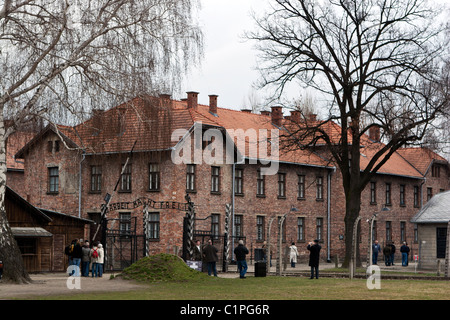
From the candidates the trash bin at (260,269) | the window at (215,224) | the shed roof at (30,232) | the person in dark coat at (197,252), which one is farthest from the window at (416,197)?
the shed roof at (30,232)

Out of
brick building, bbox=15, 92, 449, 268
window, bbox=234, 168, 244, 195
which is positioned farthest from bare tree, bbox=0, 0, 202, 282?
window, bbox=234, 168, 244, 195

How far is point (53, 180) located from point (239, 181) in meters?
12.0

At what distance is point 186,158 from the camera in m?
45.0

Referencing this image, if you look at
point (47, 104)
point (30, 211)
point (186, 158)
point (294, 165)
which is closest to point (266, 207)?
point (294, 165)

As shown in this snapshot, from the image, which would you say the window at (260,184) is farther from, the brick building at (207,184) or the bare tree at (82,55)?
the bare tree at (82,55)

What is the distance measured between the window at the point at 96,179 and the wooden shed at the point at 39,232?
31.5ft

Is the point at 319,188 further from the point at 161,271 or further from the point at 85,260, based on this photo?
the point at 161,271

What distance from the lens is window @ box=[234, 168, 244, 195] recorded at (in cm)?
4888

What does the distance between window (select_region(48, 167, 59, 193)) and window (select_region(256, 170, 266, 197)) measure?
41.8ft

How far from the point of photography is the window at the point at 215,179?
47219 millimetres

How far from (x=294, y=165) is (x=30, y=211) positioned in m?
22.3

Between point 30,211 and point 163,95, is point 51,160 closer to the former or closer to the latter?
point 30,211

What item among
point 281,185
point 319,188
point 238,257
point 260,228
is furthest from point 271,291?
point 319,188

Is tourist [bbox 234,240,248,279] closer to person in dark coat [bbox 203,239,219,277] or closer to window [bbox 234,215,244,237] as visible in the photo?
person in dark coat [bbox 203,239,219,277]
